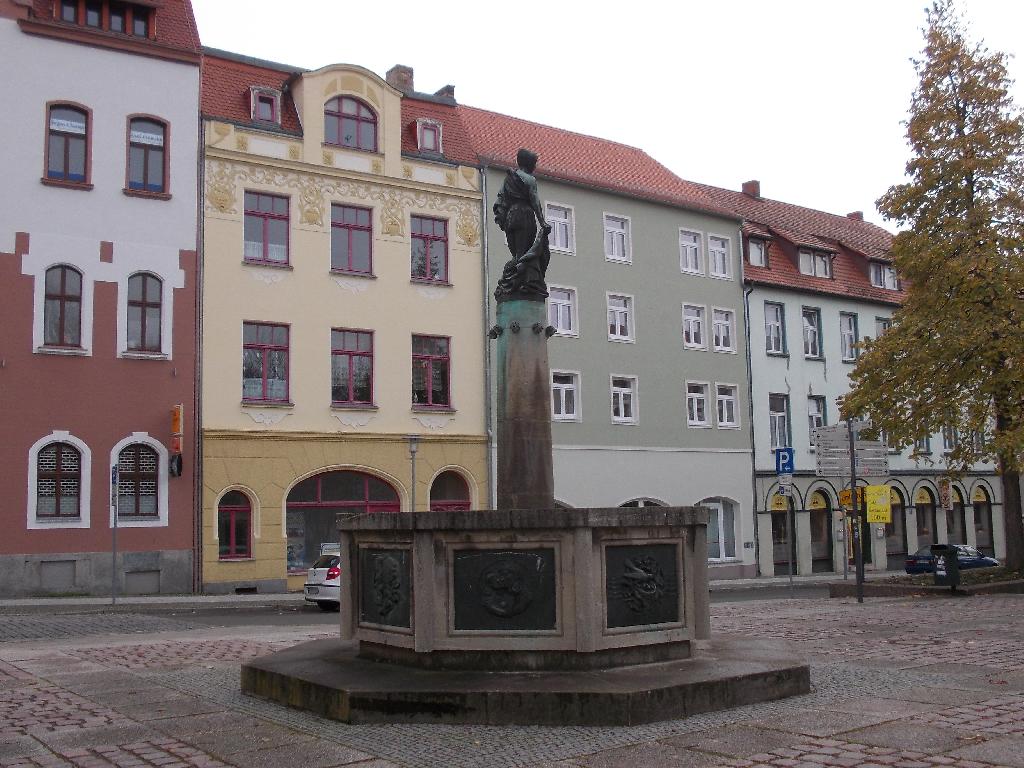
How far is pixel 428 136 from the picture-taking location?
3375cm

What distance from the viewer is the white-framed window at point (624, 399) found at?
1453 inches

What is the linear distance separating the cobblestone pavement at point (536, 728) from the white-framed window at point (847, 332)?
→ 31.8 m

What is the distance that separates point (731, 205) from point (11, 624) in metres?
33.3

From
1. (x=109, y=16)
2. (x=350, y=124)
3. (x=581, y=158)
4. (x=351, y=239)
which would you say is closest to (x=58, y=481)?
(x=351, y=239)

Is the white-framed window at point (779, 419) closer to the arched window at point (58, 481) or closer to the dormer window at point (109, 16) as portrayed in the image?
the arched window at point (58, 481)

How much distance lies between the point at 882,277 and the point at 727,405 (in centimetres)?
1182

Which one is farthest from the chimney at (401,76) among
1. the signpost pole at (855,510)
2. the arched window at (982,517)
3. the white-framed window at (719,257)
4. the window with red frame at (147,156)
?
the arched window at (982,517)

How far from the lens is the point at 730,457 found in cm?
3969

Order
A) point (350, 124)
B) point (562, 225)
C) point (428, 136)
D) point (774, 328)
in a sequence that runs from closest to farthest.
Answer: point (350, 124)
point (428, 136)
point (562, 225)
point (774, 328)

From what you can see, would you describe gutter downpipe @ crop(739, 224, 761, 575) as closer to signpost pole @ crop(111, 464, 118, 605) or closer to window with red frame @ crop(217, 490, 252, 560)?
window with red frame @ crop(217, 490, 252, 560)

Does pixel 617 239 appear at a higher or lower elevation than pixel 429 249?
higher

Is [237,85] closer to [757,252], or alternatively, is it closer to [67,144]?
[67,144]

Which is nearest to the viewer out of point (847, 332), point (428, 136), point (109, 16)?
point (109, 16)

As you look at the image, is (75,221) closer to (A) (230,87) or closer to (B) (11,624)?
(A) (230,87)
